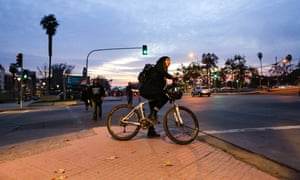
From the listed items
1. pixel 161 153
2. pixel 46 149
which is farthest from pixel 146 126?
pixel 46 149

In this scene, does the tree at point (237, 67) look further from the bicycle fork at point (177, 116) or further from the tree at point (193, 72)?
the bicycle fork at point (177, 116)

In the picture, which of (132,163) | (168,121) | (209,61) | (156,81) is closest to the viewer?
(132,163)

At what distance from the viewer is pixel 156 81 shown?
4.80 m

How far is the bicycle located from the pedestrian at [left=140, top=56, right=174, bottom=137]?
4.9 inches

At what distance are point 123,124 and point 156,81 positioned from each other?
127cm

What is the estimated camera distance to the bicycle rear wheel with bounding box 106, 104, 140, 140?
16.4 ft

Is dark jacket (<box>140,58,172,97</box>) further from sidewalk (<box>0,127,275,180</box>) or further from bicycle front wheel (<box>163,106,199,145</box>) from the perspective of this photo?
sidewalk (<box>0,127,275,180</box>)

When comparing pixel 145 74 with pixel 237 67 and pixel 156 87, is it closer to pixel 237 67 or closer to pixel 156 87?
pixel 156 87

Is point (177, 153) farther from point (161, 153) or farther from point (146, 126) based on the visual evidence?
point (146, 126)

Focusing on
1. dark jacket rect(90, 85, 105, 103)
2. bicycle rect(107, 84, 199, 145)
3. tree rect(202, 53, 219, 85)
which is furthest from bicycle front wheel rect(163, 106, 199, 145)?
tree rect(202, 53, 219, 85)

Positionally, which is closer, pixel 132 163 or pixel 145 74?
pixel 132 163

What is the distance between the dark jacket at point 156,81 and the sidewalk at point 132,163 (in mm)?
1109

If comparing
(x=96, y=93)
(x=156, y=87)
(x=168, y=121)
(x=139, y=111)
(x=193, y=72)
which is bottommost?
(x=168, y=121)

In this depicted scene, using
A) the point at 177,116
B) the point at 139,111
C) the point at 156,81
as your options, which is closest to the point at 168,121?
the point at 177,116
